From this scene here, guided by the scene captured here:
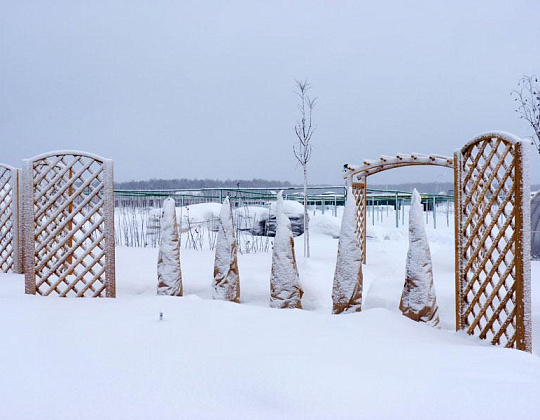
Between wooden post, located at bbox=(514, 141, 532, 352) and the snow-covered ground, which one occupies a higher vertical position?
wooden post, located at bbox=(514, 141, 532, 352)

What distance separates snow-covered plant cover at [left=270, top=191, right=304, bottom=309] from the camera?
5.21 m

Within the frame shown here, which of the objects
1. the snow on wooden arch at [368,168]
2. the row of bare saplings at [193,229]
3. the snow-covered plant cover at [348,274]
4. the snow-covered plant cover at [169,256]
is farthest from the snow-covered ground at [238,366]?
the row of bare saplings at [193,229]

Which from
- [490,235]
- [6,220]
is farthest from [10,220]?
[490,235]

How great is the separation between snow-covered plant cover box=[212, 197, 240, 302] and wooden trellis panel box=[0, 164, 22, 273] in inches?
163

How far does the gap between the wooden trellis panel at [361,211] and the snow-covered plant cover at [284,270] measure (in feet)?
15.5

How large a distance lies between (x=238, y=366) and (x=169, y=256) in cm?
310

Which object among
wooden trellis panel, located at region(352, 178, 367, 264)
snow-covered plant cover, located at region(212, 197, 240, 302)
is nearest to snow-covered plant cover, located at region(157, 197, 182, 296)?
snow-covered plant cover, located at region(212, 197, 240, 302)

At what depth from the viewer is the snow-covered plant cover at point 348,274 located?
5.05m

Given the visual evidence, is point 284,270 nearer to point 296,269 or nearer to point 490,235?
point 296,269

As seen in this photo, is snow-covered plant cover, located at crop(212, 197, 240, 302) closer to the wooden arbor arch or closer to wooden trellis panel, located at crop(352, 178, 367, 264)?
the wooden arbor arch

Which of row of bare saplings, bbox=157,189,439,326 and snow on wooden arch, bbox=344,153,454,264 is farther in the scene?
snow on wooden arch, bbox=344,153,454,264

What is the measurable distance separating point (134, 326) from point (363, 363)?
187cm

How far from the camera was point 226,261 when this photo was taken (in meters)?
5.44

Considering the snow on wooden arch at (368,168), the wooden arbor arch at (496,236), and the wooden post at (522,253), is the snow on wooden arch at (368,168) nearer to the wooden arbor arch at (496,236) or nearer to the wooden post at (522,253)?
the wooden arbor arch at (496,236)
